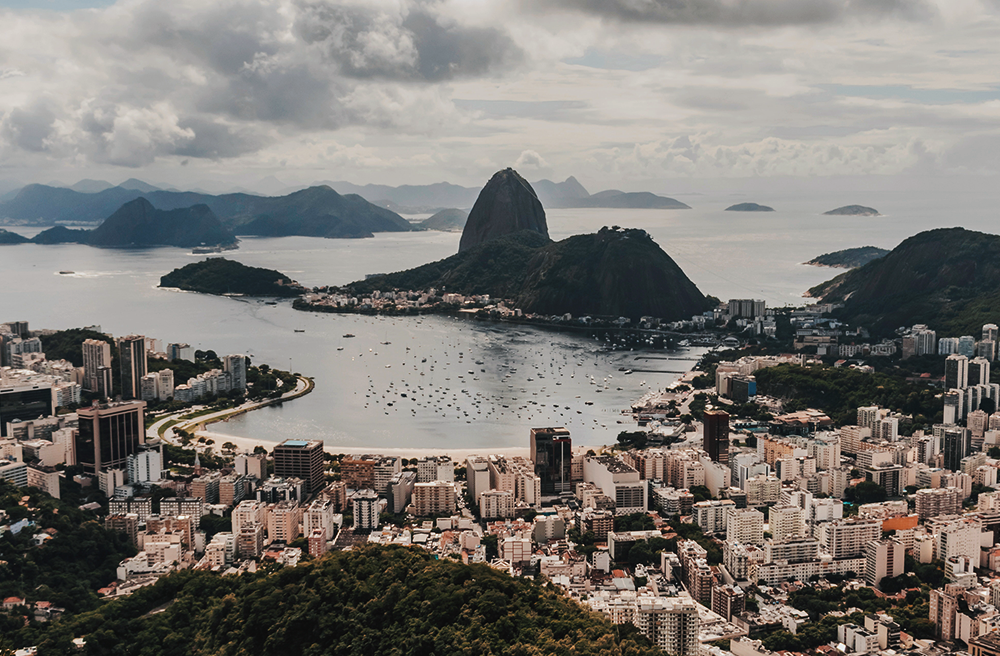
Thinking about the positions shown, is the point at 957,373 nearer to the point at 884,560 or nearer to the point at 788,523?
the point at 788,523

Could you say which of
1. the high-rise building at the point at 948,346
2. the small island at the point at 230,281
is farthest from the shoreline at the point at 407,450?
the small island at the point at 230,281

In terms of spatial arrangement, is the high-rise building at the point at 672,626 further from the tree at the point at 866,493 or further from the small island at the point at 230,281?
the small island at the point at 230,281

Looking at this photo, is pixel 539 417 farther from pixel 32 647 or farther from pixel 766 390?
pixel 32 647

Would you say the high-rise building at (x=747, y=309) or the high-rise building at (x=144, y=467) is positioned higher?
the high-rise building at (x=747, y=309)

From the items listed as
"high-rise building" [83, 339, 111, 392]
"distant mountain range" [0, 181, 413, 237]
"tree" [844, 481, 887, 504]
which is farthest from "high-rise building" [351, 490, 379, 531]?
"distant mountain range" [0, 181, 413, 237]

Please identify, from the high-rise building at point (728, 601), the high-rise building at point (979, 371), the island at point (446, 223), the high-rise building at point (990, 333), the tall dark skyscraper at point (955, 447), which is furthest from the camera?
the island at point (446, 223)

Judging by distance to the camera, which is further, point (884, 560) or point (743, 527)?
point (743, 527)

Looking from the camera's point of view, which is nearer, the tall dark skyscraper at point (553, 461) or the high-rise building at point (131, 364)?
the tall dark skyscraper at point (553, 461)

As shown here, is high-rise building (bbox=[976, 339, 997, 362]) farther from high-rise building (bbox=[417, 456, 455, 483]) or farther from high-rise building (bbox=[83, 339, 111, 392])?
high-rise building (bbox=[83, 339, 111, 392])

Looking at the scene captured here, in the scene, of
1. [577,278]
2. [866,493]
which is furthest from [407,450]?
[577,278]
